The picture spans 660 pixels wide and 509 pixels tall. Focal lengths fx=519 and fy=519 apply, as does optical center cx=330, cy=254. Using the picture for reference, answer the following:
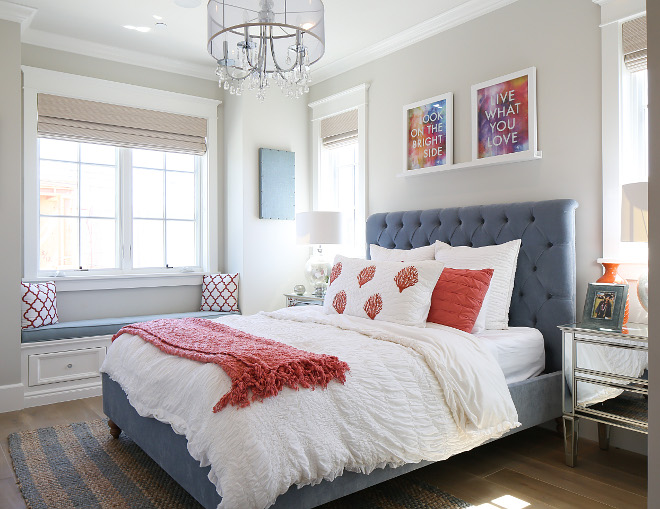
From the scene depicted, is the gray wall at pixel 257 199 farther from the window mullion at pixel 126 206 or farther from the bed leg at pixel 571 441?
the bed leg at pixel 571 441

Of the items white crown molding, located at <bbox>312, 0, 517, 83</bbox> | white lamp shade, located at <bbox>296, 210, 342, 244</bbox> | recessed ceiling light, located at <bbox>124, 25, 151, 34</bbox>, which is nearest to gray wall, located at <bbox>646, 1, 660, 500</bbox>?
white crown molding, located at <bbox>312, 0, 517, 83</bbox>

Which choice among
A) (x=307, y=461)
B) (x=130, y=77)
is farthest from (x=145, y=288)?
(x=307, y=461)

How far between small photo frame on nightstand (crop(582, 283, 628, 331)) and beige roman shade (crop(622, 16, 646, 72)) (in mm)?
1161

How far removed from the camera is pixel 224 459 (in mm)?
1605

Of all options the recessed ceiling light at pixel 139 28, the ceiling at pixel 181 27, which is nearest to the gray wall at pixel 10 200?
the ceiling at pixel 181 27

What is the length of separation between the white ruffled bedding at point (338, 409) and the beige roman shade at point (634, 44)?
168 cm

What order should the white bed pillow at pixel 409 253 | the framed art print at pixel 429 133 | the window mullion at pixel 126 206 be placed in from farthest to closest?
the window mullion at pixel 126 206 < the framed art print at pixel 429 133 < the white bed pillow at pixel 409 253

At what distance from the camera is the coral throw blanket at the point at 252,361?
68.1 inches

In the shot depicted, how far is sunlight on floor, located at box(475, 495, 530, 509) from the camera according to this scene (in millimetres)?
2121

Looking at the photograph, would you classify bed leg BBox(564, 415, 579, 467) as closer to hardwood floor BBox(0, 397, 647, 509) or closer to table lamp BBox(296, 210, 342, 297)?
hardwood floor BBox(0, 397, 647, 509)

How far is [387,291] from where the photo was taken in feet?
9.20

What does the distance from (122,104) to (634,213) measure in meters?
3.90

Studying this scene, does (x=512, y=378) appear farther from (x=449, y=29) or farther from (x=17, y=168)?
(x=17, y=168)

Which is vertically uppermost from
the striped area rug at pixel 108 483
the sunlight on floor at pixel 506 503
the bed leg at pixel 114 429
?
the bed leg at pixel 114 429
